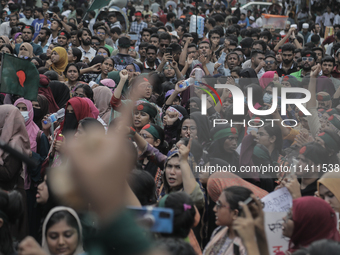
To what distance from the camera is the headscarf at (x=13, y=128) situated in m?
4.14

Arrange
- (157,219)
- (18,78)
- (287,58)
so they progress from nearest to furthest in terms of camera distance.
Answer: (157,219)
(18,78)
(287,58)

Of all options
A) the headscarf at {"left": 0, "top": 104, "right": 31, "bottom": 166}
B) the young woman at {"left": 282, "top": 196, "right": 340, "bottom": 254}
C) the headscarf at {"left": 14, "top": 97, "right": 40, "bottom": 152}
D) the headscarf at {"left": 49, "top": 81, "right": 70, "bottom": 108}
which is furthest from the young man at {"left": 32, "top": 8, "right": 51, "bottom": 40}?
the young woman at {"left": 282, "top": 196, "right": 340, "bottom": 254}

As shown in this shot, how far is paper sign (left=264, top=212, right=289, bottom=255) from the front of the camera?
2.71 metres

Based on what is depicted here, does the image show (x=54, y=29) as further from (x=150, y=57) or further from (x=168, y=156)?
(x=168, y=156)

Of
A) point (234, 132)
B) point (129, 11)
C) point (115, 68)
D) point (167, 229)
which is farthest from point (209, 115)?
point (129, 11)

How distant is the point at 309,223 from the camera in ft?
8.03

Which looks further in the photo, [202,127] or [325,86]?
[325,86]

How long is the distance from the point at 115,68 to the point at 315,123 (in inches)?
142

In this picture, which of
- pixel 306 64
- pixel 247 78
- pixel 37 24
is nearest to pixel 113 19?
pixel 37 24

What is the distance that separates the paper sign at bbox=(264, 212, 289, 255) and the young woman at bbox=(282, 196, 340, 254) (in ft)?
0.62

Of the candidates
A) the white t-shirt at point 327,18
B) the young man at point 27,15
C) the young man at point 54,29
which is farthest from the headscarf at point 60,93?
the white t-shirt at point 327,18

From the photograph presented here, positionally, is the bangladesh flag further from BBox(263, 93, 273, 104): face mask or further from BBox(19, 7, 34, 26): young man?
BBox(19, 7, 34, 26): young man

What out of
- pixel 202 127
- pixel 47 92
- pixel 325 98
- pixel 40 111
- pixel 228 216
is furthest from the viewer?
Answer: pixel 47 92

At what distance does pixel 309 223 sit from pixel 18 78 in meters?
3.11
